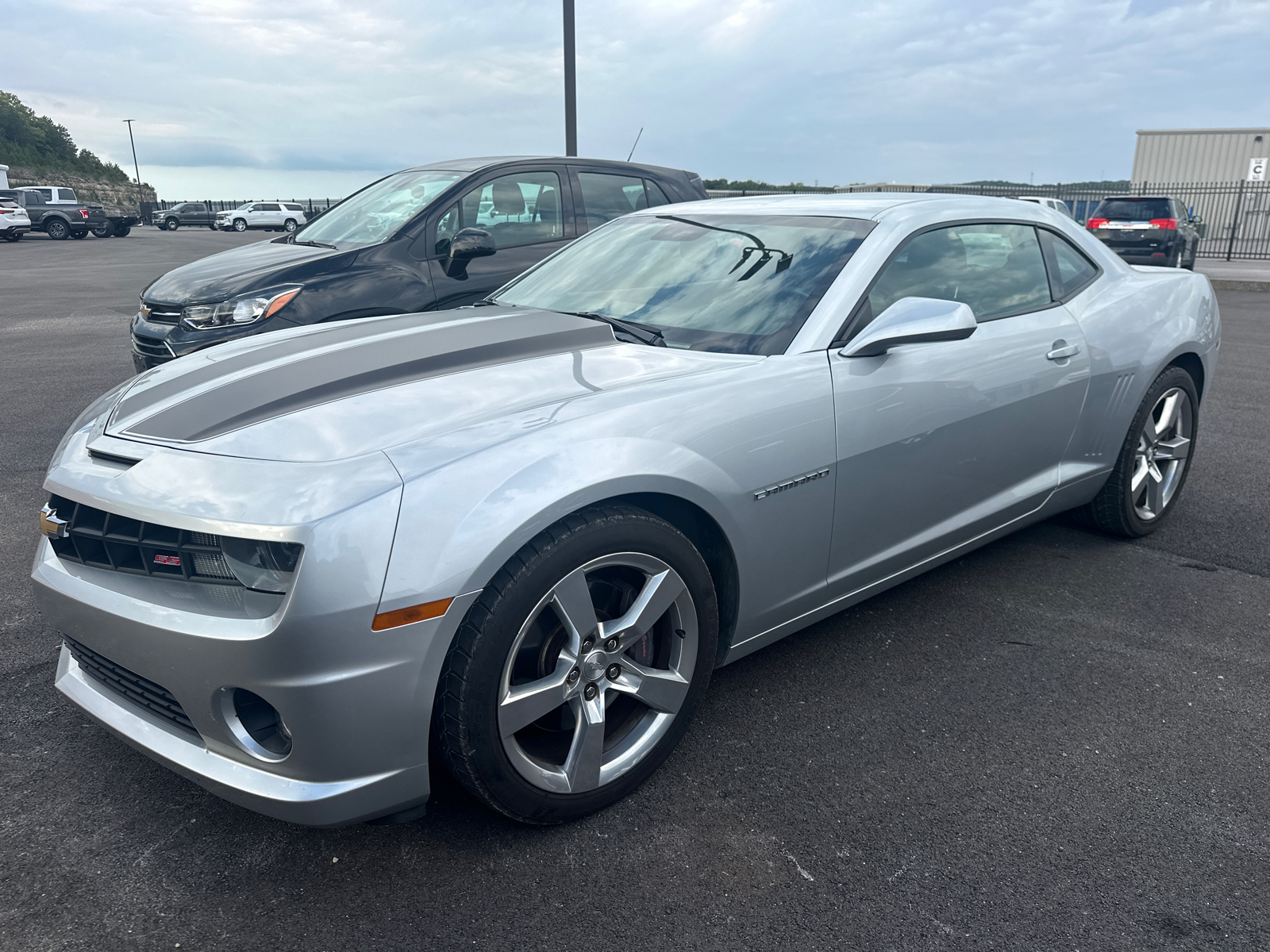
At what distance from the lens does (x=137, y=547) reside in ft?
6.62

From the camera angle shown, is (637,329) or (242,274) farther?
(242,274)

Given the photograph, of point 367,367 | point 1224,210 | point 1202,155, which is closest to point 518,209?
point 367,367

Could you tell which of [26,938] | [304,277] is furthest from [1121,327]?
[304,277]

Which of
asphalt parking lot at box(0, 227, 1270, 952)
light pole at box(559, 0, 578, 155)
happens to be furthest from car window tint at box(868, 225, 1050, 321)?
light pole at box(559, 0, 578, 155)

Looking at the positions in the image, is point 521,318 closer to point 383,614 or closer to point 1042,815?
point 383,614

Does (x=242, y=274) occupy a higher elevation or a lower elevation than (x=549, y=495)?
higher

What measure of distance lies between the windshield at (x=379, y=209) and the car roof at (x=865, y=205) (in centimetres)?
274

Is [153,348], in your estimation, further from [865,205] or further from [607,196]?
[865,205]

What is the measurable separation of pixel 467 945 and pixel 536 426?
111cm

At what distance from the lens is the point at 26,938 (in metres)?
1.91

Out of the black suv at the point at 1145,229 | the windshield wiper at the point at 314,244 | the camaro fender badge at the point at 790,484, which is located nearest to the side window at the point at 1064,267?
the camaro fender badge at the point at 790,484

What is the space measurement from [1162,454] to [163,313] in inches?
215

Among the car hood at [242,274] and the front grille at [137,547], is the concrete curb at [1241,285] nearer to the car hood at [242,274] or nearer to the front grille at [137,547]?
the car hood at [242,274]

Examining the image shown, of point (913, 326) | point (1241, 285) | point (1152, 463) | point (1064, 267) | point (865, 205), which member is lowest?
point (1241, 285)
